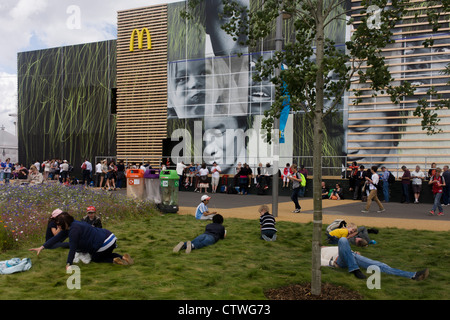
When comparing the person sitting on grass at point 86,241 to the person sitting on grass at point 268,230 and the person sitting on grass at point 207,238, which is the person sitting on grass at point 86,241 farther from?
the person sitting on grass at point 268,230

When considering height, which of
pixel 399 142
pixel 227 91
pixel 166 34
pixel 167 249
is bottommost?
pixel 167 249

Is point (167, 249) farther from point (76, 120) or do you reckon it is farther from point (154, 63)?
point (76, 120)

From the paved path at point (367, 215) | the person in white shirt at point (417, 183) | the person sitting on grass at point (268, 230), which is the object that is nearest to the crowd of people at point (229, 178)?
the paved path at point (367, 215)

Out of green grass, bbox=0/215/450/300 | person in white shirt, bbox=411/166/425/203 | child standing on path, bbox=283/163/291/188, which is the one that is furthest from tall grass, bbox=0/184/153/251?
person in white shirt, bbox=411/166/425/203

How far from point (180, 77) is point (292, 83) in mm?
27215

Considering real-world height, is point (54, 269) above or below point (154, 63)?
below

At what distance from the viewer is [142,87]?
3400 cm

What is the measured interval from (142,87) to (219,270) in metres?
28.4

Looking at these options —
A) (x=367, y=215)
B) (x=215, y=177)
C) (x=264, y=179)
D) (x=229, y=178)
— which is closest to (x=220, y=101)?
(x=229, y=178)

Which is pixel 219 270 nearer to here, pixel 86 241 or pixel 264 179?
pixel 86 241

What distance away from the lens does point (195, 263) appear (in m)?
7.72

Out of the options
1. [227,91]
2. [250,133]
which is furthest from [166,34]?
[250,133]

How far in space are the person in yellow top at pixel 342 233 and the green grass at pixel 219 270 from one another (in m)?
0.43

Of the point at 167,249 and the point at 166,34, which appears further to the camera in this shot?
the point at 166,34
